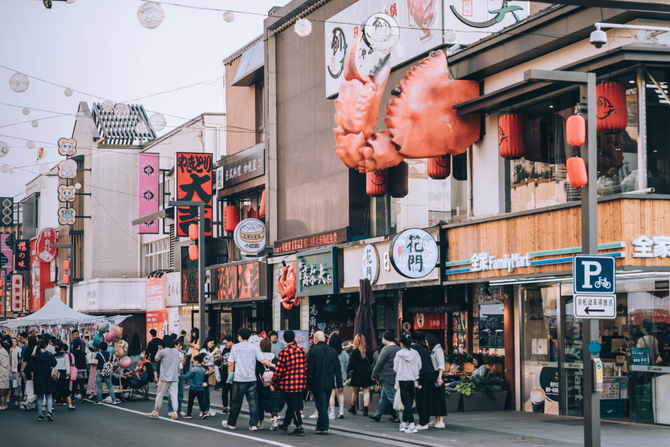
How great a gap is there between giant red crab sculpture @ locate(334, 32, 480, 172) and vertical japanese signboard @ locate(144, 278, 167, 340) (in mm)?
23466

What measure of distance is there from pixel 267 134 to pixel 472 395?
560 inches

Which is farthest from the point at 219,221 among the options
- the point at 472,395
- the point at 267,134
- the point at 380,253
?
the point at 472,395

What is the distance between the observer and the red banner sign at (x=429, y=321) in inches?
918

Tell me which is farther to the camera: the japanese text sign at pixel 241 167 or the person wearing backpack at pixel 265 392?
the japanese text sign at pixel 241 167

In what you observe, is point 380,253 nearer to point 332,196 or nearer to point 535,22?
point 332,196

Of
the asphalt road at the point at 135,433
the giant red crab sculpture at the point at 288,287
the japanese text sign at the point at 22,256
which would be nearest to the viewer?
the asphalt road at the point at 135,433

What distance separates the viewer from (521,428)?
15.9 metres

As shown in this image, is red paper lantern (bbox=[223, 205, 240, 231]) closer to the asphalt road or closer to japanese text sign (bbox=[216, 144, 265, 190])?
japanese text sign (bbox=[216, 144, 265, 190])

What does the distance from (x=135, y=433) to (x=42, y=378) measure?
154 inches

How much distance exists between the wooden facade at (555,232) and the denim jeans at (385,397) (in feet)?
11.3

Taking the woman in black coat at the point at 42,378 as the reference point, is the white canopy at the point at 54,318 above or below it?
above

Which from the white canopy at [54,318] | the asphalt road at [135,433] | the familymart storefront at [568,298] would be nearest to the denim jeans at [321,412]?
the asphalt road at [135,433]

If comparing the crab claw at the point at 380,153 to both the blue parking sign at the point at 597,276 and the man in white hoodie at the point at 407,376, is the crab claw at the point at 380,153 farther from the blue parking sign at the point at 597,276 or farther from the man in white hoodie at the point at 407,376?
the blue parking sign at the point at 597,276

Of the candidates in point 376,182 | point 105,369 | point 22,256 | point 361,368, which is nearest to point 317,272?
point 376,182
